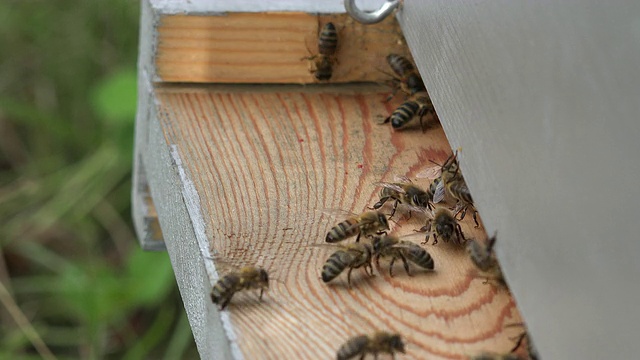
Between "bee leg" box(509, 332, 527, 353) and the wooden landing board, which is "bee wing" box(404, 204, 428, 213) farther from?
"bee leg" box(509, 332, 527, 353)

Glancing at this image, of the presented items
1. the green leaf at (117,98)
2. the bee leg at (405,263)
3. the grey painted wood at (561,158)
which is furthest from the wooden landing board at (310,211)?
the green leaf at (117,98)

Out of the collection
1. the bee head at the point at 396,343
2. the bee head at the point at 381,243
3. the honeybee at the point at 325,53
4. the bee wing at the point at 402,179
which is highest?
the honeybee at the point at 325,53

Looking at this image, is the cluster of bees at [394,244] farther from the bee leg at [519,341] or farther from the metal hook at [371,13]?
the metal hook at [371,13]

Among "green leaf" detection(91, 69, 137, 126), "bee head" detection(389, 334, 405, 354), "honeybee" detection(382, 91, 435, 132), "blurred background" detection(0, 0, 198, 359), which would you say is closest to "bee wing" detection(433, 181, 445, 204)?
"honeybee" detection(382, 91, 435, 132)

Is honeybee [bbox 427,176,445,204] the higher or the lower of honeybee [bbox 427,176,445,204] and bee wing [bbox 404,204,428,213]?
the higher

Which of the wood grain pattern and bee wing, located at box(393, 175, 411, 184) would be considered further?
the wood grain pattern

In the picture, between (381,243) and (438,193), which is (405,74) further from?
(381,243)
